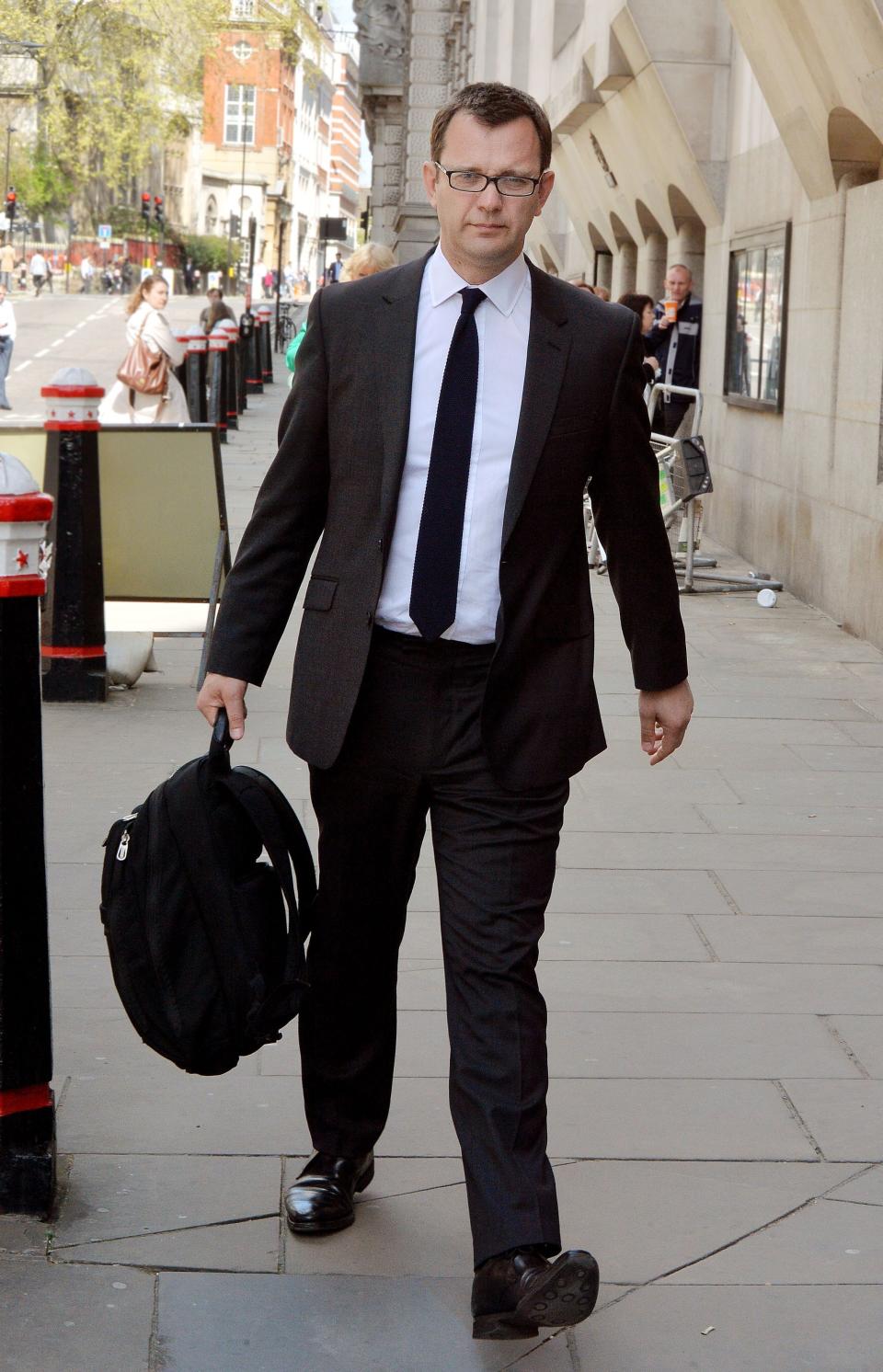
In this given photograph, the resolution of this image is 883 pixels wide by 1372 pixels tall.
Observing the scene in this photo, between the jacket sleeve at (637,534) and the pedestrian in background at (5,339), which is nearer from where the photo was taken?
the jacket sleeve at (637,534)

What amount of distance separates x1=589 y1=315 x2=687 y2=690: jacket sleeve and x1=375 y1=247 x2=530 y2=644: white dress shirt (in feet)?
0.59

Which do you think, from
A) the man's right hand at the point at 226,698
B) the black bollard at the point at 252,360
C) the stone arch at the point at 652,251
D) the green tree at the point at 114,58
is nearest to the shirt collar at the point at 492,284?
the man's right hand at the point at 226,698

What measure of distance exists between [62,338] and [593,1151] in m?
43.8

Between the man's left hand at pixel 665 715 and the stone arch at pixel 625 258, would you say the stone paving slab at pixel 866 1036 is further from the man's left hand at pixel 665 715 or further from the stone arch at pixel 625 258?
the stone arch at pixel 625 258

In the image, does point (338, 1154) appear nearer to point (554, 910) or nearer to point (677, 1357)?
point (677, 1357)

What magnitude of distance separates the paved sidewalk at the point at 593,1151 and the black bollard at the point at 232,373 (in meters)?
18.1

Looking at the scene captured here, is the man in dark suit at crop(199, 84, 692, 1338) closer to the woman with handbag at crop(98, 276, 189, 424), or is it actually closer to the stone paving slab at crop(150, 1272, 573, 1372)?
the stone paving slab at crop(150, 1272, 573, 1372)

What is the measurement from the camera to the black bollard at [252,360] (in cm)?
3080

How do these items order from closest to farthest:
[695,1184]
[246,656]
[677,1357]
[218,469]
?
[677,1357] → [246,656] → [695,1184] → [218,469]

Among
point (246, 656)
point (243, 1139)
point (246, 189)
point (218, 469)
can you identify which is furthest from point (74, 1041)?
point (246, 189)

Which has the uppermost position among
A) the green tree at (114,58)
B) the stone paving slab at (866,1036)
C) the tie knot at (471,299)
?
the green tree at (114,58)

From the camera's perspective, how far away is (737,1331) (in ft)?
9.83

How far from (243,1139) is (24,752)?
88 cm

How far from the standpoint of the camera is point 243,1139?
365 centimetres
